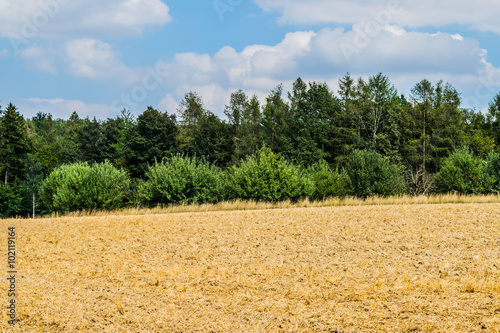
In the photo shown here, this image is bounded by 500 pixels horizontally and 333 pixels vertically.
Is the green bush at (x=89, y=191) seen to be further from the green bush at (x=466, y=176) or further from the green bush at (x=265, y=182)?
the green bush at (x=466, y=176)

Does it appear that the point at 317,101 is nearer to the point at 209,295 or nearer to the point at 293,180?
the point at 293,180

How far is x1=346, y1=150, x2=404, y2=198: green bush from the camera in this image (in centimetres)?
2617

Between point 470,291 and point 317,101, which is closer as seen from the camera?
point 470,291

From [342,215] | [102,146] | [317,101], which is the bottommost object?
[342,215]

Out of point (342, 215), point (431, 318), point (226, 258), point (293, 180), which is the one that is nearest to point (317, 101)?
point (293, 180)

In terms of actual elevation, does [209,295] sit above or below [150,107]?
below

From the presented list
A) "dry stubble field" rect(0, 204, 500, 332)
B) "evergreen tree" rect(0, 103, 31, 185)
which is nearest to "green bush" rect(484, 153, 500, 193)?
"dry stubble field" rect(0, 204, 500, 332)

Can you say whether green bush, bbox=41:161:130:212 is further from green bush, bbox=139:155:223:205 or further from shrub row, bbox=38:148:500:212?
green bush, bbox=139:155:223:205

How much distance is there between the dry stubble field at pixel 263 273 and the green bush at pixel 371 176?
32.9 feet

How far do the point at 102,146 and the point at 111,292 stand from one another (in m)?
52.9

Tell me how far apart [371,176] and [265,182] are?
22.9 feet

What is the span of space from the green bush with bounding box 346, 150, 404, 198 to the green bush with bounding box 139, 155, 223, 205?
355 inches

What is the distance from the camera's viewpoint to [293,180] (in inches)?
961

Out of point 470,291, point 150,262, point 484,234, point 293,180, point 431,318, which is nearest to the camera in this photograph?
point 431,318
